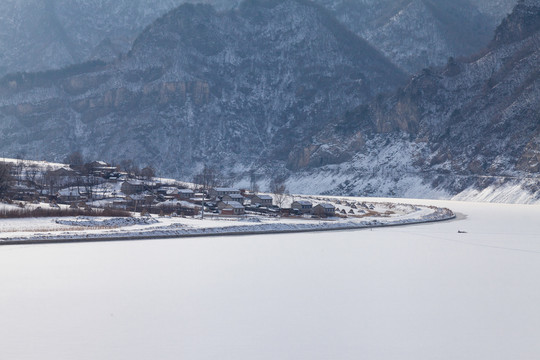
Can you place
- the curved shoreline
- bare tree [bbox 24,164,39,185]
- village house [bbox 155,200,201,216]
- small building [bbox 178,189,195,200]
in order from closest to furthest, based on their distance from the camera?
the curved shoreline
village house [bbox 155,200,201,216]
small building [bbox 178,189,195,200]
bare tree [bbox 24,164,39,185]

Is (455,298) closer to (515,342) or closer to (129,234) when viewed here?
(515,342)

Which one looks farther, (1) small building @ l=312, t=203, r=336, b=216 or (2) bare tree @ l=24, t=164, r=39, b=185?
(2) bare tree @ l=24, t=164, r=39, b=185

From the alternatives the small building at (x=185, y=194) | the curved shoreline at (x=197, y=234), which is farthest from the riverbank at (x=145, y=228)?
the small building at (x=185, y=194)

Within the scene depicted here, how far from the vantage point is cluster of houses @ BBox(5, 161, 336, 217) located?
106 m

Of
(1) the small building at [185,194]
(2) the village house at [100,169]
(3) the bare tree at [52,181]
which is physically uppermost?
(2) the village house at [100,169]

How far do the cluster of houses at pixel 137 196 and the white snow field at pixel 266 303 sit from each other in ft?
157

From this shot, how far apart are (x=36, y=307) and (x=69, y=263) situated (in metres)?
14.8

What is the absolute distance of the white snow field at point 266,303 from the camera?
25531 millimetres

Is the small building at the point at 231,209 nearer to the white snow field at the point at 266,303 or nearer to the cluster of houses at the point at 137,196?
the cluster of houses at the point at 137,196

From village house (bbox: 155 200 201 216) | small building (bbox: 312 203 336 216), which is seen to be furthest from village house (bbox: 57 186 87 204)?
small building (bbox: 312 203 336 216)

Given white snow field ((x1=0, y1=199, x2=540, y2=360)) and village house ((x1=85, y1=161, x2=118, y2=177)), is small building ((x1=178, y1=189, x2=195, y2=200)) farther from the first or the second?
white snow field ((x1=0, y1=199, x2=540, y2=360))

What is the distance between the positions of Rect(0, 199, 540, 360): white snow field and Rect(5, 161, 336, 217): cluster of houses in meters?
47.9

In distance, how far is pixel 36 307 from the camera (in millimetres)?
31516

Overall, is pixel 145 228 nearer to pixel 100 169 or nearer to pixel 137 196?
pixel 137 196
